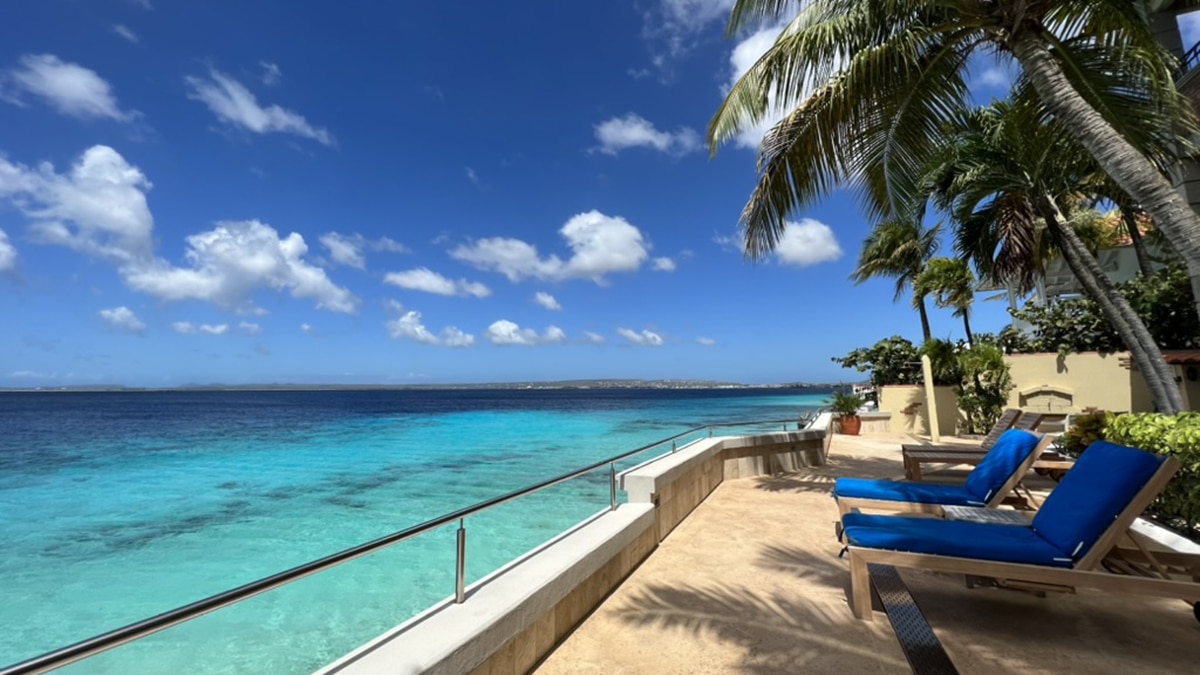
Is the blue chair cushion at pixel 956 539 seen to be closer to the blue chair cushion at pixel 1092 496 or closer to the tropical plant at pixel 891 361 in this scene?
the blue chair cushion at pixel 1092 496

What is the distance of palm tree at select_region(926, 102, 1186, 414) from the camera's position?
5.93 metres

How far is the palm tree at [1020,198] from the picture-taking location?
5934 mm

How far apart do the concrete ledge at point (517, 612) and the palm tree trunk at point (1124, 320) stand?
5.57 metres

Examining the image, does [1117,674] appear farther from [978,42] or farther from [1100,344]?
[1100,344]

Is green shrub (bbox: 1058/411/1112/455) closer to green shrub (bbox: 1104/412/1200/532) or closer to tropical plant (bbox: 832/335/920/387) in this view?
green shrub (bbox: 1104/412/1200/532)

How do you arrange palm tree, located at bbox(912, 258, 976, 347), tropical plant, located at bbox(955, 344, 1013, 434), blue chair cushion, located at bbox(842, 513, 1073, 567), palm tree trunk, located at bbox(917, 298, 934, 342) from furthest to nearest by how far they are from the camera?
1. palm tree trunk, located at bbox(917, 298, 934, 342)
2. palm tree, located at bbox(912, 258, 976, 347)
3. tropical plant, located at bbox(955, 344, 1013, 434)
4. blue chair cushion, located at bbox(842, 513, 1073, 567)

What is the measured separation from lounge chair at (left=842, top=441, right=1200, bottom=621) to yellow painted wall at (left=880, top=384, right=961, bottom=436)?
464 inches

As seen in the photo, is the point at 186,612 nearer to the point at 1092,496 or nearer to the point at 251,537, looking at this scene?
the point at 1092,496

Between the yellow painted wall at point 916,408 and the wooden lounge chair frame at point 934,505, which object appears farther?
the yellow painted wall at point 916,408

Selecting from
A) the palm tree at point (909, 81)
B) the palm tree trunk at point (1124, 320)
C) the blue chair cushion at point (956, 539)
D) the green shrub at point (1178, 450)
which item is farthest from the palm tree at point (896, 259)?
the blue chair cushion at point (956, 539)

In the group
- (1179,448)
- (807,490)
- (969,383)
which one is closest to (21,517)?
(807,490)

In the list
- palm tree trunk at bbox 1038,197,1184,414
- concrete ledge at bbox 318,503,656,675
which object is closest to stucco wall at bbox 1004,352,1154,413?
palm tree trunk at bbox 1038,197,1184,414

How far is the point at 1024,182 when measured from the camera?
7195 millimetres

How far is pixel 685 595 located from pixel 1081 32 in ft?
22.7
